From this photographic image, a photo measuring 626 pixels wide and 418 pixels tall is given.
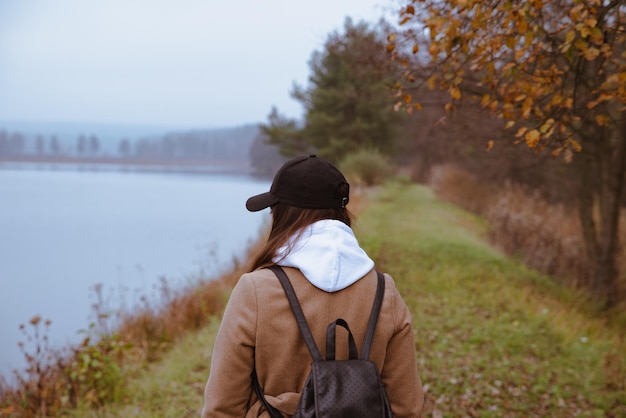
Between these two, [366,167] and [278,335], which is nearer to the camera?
[278,335]

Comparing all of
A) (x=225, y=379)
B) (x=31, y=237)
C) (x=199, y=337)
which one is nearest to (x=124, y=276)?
(x=31, y=237)

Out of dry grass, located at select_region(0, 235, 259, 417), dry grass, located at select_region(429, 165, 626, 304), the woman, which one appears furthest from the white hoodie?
dry grass, located at select_region(429, 165, 626, 304)

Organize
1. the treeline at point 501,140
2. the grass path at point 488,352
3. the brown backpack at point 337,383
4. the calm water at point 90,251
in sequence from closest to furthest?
the brown backpack at point 337,383, the treeline at point 501,140, the grass path at point 488,352, the calm water at point 90,251

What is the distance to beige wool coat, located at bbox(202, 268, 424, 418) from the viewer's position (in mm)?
→ 1798

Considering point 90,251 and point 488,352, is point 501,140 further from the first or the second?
point 90,251

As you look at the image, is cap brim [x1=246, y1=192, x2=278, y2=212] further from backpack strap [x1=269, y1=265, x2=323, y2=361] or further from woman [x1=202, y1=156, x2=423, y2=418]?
backpack strap [x1=269, y1=265, x2=323, y2=361]

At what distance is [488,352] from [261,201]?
200 inches

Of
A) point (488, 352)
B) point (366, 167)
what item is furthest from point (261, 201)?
point (366, 167)

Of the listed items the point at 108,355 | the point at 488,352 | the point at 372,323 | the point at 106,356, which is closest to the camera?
the point at 372,323

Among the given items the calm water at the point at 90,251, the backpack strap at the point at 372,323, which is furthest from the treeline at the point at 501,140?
the calm water at the point at 90,251

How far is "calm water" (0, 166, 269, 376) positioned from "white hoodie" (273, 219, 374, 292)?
6399 millimetres

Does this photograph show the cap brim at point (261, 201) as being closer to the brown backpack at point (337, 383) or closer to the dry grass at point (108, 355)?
the brown backpack at point (337, 383)

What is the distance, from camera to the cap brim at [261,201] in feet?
6.23

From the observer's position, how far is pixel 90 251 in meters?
18.1
